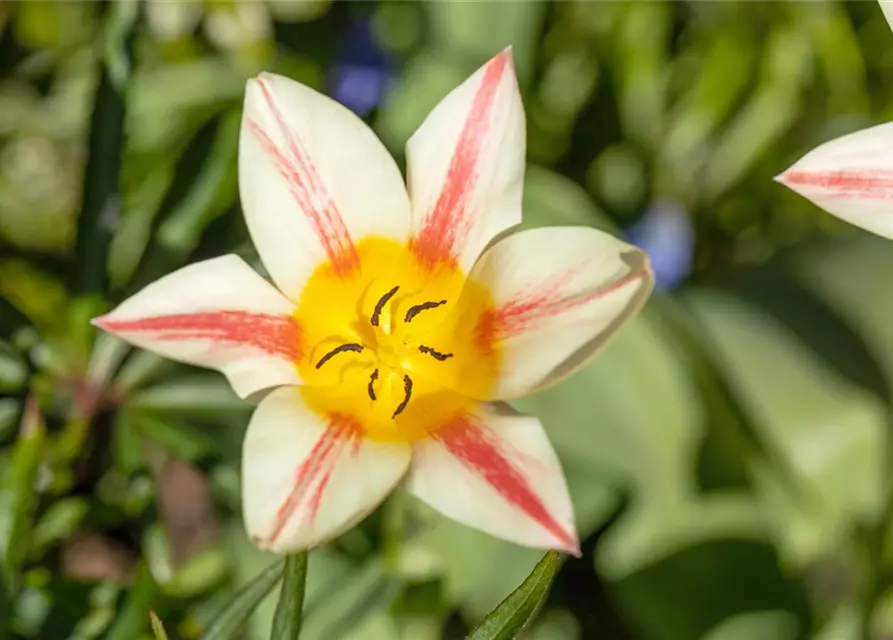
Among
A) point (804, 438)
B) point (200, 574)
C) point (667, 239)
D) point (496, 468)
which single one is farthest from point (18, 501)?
point (667, 239)

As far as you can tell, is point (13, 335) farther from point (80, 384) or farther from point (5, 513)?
point (5, 513)

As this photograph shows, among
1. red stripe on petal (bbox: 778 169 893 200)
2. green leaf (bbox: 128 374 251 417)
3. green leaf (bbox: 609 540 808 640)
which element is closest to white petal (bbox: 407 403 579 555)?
red stripe on petal (bbox: 778 169 893 200)

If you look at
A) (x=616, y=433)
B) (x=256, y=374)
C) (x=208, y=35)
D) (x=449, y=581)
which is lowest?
(x=449, y=581)

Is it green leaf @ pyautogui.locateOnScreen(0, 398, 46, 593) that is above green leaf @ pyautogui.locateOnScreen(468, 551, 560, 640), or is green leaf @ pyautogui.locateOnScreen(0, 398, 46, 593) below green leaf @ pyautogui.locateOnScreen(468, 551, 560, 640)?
below

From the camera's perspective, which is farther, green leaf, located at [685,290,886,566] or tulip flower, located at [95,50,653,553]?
green leaf, located at [685,290,886,566]

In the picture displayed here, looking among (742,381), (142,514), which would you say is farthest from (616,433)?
(142,514)

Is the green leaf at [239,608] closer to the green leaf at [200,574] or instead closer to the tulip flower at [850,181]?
the green leaf at [200,574]

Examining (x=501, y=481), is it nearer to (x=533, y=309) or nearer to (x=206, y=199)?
(x=533, y=309)

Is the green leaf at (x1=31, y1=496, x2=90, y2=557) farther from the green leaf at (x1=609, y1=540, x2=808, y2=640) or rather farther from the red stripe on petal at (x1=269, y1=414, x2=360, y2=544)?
the green leaf at (x1=609, y1=540, x2=808, y2=640)

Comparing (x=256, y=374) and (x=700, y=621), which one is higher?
(x=256, y=374)
